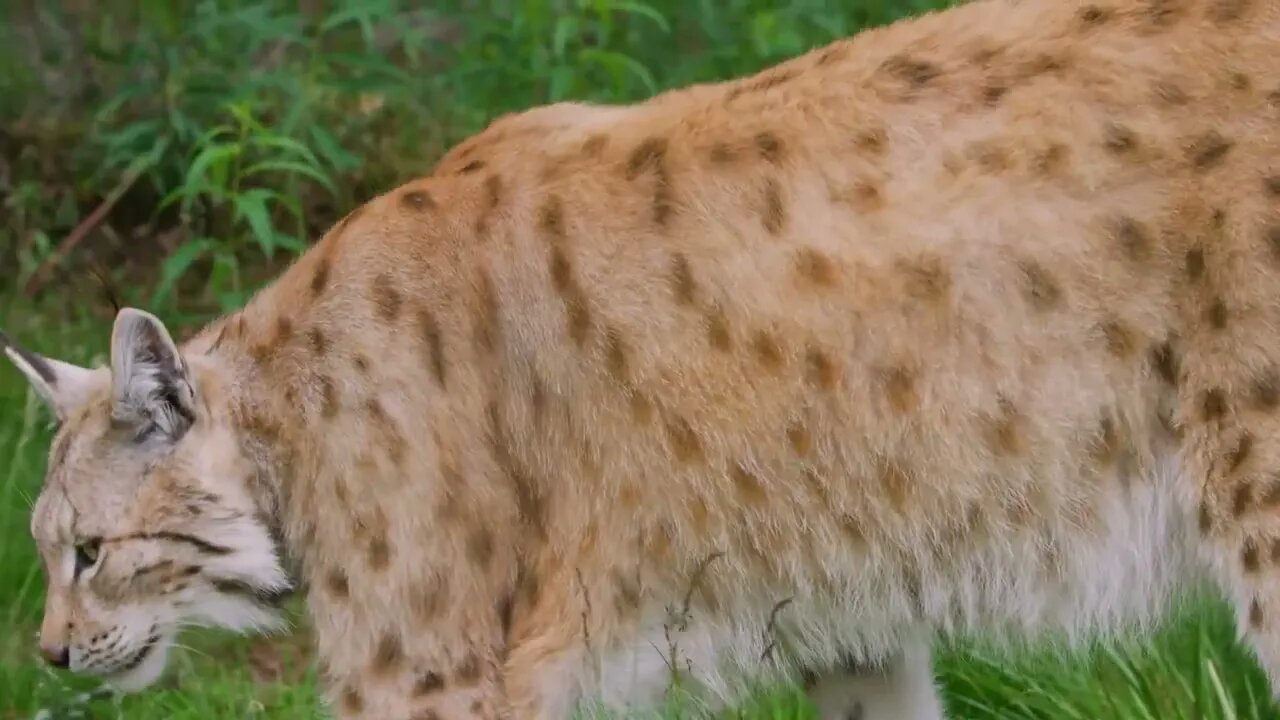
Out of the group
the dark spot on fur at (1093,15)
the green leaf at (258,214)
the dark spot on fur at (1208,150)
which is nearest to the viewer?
the dark spot on fur at (1208,150)

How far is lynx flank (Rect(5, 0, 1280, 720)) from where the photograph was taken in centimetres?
363

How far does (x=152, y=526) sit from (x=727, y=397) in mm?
1213

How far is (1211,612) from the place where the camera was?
4172 millimetres

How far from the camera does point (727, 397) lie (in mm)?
3879

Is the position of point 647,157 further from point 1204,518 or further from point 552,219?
point 1204,518

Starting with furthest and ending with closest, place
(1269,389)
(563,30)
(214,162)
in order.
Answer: (214,162) → (563,30) → (1269,389)

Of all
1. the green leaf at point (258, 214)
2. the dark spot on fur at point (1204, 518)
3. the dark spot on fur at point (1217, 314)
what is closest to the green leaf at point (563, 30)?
the green leaf at point (258, 214)

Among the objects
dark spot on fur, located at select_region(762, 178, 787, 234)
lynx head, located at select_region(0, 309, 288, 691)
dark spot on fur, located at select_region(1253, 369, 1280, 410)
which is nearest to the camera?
dark spot on fur, located at select_region(1253, 369, 1280, 410)

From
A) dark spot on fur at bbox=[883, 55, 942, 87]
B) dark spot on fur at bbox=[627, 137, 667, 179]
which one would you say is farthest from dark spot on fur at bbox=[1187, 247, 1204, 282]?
dark spot on fur at bbox=[627, 137, 667, 179]

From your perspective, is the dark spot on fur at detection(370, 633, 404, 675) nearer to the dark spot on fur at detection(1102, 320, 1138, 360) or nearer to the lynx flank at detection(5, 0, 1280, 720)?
the lynx flank at detection(5, 0, 1280, 720)

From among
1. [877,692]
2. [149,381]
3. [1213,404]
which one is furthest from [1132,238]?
[149,381]

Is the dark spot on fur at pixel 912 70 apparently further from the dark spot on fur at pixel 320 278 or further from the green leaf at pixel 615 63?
the green leaf at pixel 615 63

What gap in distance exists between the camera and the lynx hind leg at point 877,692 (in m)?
4.30

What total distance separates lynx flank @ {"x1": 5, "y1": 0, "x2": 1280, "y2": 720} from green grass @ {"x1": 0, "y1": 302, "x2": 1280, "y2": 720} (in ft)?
0.92
